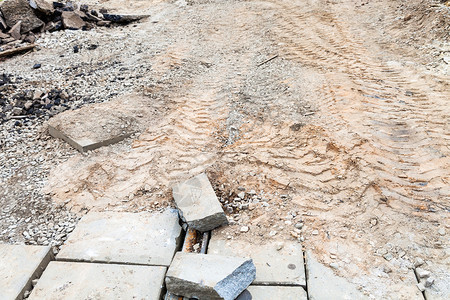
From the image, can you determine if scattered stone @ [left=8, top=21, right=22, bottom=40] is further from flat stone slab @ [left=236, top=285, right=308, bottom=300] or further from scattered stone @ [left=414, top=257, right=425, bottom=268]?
scattered stone @ [left=414, top=257, right=425, bottom=268]

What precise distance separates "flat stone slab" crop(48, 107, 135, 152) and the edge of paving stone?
1.62 m

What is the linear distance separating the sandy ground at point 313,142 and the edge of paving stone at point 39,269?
2.30 ft

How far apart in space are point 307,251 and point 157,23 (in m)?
7.99

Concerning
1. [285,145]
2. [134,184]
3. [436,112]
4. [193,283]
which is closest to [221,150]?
[285,145]

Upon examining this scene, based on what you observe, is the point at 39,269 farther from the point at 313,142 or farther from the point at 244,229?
the point at 313,142

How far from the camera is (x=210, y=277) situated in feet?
7.99

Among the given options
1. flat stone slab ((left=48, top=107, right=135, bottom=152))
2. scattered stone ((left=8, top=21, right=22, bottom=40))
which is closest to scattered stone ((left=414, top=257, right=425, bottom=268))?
flat stone slab ((left=48, top=107, right=135, bottom=152))

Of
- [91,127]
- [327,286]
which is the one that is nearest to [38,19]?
[91,127]

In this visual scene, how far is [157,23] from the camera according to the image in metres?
9.02

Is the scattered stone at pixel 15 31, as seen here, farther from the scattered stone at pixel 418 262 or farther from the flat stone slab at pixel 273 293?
the scattered stone at pixel 418 262

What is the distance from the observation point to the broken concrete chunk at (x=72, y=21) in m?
8.67

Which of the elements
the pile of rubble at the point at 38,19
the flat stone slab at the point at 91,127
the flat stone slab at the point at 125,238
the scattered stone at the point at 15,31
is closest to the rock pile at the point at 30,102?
the flat stone slab at the point at 91,127

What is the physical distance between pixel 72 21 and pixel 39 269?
7904 mm

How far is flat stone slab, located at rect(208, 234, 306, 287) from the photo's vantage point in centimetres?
265
